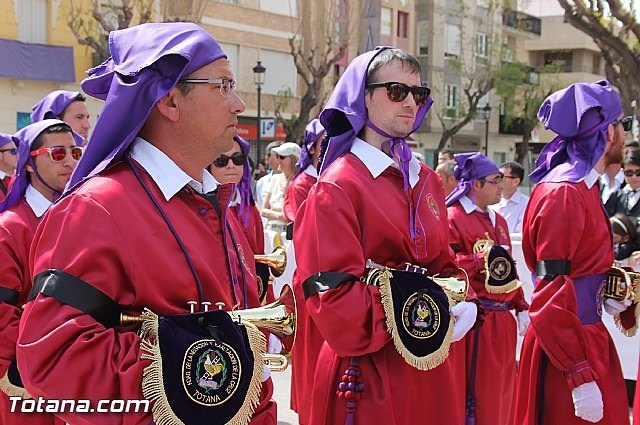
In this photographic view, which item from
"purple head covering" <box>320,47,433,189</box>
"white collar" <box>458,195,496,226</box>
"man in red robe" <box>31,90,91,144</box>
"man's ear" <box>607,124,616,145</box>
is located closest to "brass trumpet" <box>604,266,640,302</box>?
"man's ear" <box>607,124,616,145</box>

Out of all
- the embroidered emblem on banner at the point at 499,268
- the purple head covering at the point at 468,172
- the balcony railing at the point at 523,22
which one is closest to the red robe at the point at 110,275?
the embroidered emblem on banner at the point at 499,268

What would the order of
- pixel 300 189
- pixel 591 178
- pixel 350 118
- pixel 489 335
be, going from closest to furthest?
1. pixel 350 118
2. pixel 591 178
3. pixel 489 335
4. pixel 300 189

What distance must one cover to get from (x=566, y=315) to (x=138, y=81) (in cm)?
255

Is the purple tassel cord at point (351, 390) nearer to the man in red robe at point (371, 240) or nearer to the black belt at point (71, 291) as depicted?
the man in red robe at point (371, 240)

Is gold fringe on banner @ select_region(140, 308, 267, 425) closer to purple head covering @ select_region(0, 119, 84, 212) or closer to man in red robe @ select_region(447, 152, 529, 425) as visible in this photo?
purple head covering @ select_region(0, 119, 84, 212)

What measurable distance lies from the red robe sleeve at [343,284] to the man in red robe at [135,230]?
2.22 feet

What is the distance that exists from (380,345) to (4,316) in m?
1.72

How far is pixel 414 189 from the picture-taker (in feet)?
12.1

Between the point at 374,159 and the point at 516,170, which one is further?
the point at 516,170

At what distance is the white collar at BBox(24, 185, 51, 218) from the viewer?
153 inches

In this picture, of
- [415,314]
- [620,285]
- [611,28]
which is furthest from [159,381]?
[611,28]

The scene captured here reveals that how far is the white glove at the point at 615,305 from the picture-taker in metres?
4.27

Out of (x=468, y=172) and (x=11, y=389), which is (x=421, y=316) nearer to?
(x=11, y=389)

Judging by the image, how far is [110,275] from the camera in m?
2.18
